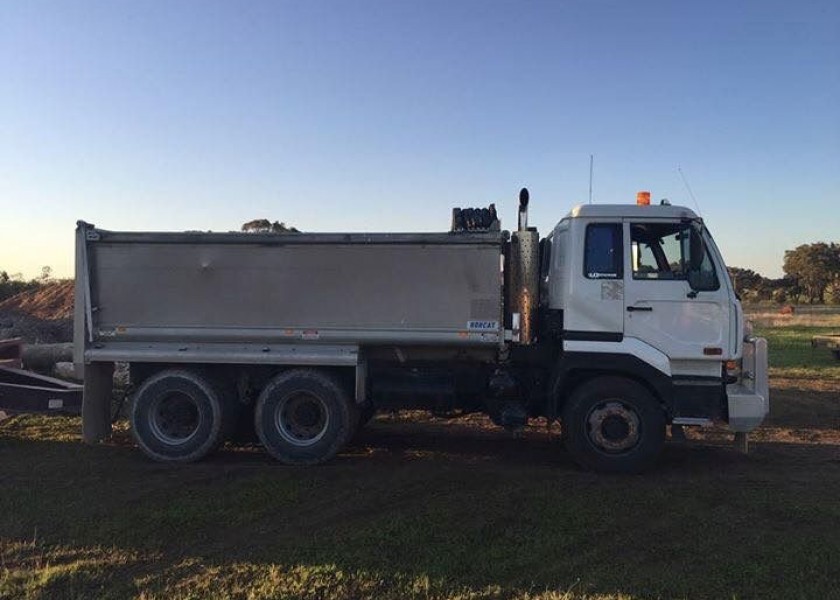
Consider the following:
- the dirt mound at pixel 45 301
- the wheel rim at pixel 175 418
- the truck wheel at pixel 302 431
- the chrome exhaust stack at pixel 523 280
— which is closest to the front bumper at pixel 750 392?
the chrome exhaust stack at pixel 523 280

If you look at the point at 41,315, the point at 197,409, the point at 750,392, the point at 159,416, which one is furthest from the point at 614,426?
the point at 41,315

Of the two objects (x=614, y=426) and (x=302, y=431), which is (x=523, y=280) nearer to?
(x=614, y=426)

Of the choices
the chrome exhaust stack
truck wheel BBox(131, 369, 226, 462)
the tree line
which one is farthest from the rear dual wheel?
the tree line

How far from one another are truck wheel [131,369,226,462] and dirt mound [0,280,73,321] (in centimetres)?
2157

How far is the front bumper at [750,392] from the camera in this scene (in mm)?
7051

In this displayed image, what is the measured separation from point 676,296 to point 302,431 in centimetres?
452

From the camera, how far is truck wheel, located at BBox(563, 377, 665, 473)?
23.5ft

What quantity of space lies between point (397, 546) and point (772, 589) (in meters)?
2.63

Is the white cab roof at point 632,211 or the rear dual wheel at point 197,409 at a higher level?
the white cab roof at point 632,211

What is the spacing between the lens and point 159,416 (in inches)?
311

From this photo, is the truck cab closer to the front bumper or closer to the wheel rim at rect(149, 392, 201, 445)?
the front bumper

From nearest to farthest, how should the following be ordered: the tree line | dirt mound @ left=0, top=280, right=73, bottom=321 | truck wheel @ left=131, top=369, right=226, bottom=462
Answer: truck wheel @ left=131, top=369, right=226, bottom=462 → dirt mound @ left=0, top=280, right=73, bottom=321 → the tree line

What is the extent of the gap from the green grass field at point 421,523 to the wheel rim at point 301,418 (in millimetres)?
432

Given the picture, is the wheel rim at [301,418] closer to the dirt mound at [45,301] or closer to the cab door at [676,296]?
the cab door at [676,296]
